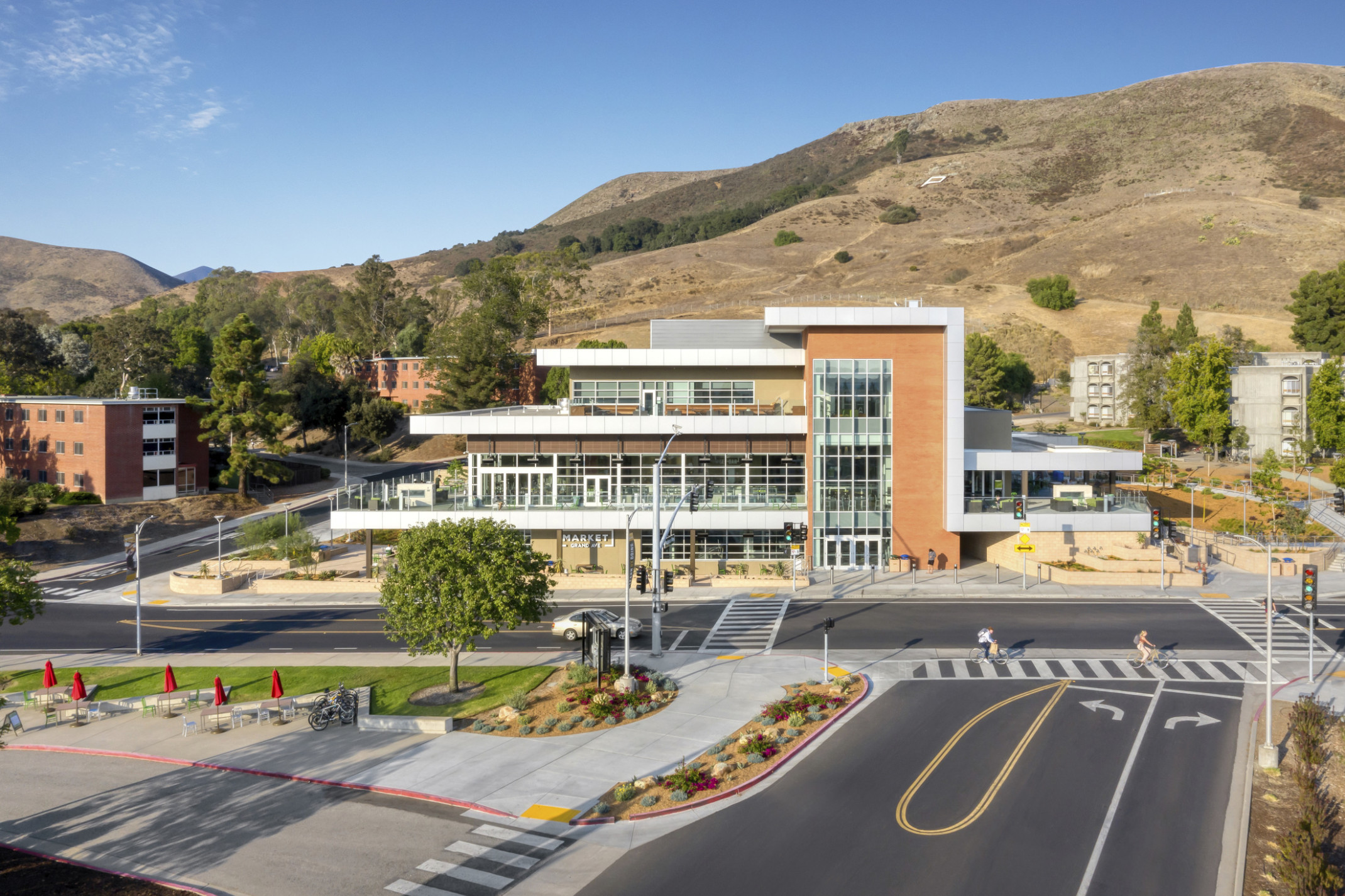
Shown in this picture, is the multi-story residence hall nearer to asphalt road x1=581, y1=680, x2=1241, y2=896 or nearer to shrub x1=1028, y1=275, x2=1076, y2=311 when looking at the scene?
asphalt road x1=581, y1=680, x2=1241, y2=896

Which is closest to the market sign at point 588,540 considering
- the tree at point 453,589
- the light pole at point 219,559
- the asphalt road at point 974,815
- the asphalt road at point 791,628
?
the asphalt road at point 791,628

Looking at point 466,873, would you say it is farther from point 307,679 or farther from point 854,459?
point 854,459

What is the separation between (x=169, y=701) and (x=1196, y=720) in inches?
1420

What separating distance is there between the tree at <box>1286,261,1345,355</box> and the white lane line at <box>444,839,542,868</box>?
114 metres

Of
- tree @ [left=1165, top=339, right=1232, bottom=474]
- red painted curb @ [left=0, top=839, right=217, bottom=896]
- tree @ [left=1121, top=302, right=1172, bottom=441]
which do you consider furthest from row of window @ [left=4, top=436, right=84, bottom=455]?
tree @ [left=1121, top=302, right=1172, bottom=441]

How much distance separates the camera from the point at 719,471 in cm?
5575

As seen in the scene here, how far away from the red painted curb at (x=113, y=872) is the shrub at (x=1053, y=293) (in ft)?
520

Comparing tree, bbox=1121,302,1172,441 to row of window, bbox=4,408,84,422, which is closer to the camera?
row of window, bbox=4,408,84,422

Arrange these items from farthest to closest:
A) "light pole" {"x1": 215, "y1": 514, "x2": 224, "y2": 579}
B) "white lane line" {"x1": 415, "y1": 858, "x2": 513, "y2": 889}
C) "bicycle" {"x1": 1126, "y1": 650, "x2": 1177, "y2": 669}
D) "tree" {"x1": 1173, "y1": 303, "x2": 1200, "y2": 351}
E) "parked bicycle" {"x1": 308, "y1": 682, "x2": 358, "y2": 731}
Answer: "tree" {"x1": 1173, "y1": 303, "x2": 1200, "y2": 351}
"light pole" {"x1": 215, "y1": 514, "x2": 224, "y2": 579}
"bicycle" {"x1": 1126, "y1": 650, "x2": 1177, "y2": 669}
"parked bicycle" {"x1": 308, "y1": 682, "x2": 358, "y2": 731}
"white lane line" {"x1": 415, "y1": 858, "x2": 513, "y2": 889}

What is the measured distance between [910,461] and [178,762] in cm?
4068

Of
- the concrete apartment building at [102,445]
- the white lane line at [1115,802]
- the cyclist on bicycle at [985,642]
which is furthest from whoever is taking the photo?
the concrete apartment building at [102,445]

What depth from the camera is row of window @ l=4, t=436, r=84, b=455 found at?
73.2 meters

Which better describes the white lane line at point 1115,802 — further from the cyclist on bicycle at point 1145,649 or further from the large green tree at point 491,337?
the large green tree at point 491,337

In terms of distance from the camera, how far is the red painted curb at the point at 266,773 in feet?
75.6
